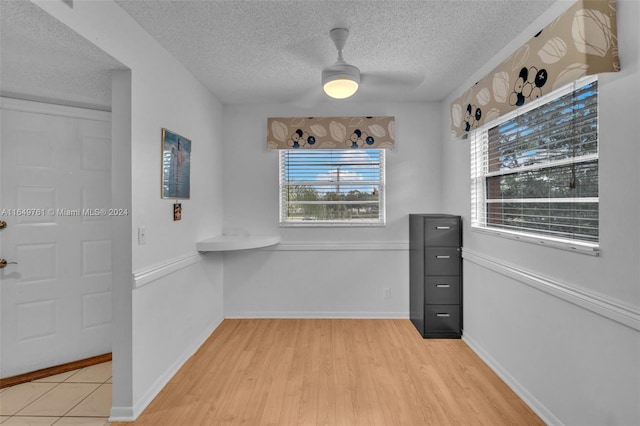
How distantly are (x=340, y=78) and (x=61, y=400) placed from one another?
9.87 ft

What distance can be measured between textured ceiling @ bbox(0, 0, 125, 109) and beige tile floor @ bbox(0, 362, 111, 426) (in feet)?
7.14

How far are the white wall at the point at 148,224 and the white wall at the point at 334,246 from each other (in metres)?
0.74

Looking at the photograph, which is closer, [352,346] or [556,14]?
[556,14]

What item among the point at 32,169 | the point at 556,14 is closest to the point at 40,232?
the point at 32,169

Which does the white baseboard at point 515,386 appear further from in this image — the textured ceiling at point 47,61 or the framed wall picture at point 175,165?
the textured ceiling at point 47,61

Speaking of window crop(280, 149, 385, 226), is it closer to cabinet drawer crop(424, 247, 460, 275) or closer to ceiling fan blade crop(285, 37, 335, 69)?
cabinet drawer crop(424, 247, 460, 275)

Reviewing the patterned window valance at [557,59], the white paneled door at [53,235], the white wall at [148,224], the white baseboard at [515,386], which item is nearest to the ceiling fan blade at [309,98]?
the white wall at [148,224]

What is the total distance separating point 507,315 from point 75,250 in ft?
11.5

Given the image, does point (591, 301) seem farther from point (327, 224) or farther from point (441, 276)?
point (327, 224)

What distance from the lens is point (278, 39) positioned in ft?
7.11

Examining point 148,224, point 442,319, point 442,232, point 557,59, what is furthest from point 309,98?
point 442,319

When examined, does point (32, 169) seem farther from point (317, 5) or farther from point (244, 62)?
point (317, 5)

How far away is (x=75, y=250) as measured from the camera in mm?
2578

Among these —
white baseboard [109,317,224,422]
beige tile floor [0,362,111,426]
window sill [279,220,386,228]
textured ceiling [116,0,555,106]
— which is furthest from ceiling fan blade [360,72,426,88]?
beige tile floor [0,362,111,426]
